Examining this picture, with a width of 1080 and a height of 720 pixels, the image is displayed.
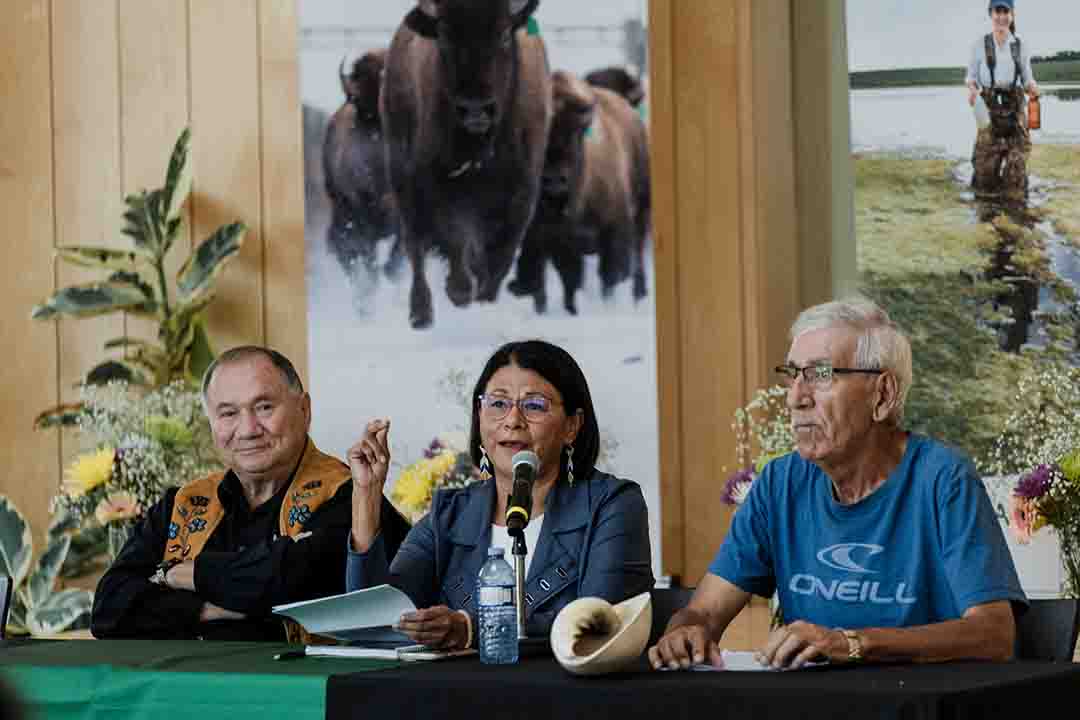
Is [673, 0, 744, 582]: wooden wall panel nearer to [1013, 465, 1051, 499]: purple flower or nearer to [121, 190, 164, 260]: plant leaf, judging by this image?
[1013, 465, 1051, 499]: purple flower

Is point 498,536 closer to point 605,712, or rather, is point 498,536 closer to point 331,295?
point 605,712

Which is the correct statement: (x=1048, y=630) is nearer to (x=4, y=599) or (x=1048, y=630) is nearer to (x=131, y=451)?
(x=4, y=599)

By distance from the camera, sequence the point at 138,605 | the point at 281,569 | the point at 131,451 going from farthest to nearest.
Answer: the point at 131,451 → the point at 138,605 → the point at 281,569

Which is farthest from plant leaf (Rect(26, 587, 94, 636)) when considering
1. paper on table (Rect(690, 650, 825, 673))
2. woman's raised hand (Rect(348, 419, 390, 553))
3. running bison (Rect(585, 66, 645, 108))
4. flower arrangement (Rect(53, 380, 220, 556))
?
paper on table (Rect(690, 650, 825, 673))

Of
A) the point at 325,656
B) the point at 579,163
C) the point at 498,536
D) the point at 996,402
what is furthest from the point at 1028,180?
the point at 325,656

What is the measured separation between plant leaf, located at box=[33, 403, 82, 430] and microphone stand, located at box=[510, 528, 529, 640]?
110 inches

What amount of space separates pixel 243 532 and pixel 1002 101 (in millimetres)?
2763

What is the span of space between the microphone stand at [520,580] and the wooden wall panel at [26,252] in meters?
3.26

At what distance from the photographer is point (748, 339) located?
5.27 meters

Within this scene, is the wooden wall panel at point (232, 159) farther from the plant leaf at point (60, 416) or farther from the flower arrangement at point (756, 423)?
the flower arrangement at point (756, 423)

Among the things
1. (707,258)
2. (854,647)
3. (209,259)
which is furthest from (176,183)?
(854,647)

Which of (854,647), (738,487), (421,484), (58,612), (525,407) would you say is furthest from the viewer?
(58,612)

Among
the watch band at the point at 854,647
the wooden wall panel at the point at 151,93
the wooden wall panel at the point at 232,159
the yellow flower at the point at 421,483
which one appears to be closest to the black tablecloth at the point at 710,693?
the watch band at the point at 854,647

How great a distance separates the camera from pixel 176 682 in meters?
2.77
